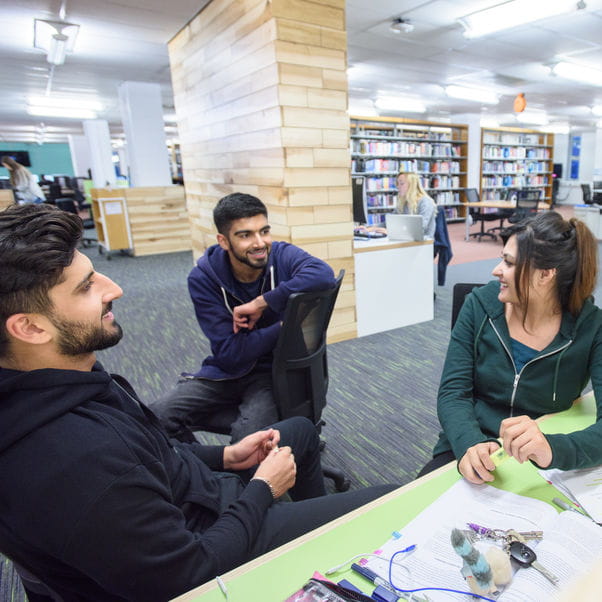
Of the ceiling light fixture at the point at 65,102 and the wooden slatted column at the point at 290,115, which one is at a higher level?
the ceiling light fixture at the point at 65,102

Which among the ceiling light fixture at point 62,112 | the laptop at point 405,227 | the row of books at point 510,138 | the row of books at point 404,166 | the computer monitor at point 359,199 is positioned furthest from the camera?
the row of books at point 510,138

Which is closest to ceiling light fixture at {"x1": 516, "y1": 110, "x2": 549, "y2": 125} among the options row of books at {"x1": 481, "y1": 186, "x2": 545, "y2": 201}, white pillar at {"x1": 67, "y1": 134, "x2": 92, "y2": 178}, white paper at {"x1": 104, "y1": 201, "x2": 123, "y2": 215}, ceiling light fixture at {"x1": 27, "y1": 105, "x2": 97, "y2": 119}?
row of books at {"x1": 481, "y1": 186, "x2": 545, "y2": 201}

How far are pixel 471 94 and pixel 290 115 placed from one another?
6634 millimetres

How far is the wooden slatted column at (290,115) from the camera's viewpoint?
3.02m

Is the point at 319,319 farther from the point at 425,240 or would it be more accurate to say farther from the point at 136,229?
the point at 136,229

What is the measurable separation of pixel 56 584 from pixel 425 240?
3.72 metres

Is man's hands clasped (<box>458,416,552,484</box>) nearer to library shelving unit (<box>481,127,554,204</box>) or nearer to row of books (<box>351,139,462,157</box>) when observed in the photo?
row of books (<box>351,139,462,157</box>)

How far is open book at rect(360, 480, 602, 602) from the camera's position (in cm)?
67

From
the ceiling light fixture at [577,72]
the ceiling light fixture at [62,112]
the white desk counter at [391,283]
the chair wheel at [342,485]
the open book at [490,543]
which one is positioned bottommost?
the chair wheel at [342,485]

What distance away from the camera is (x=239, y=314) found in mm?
1785

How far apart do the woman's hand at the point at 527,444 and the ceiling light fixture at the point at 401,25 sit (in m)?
5.00

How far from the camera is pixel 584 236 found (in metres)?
1.26

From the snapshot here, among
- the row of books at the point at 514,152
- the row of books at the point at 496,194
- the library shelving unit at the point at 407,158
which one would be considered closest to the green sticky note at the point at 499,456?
the library shelving unit at the point at 407,158

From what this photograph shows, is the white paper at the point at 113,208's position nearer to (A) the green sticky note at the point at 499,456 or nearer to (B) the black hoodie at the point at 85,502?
(B) the black hoodie at the point at 85,502
